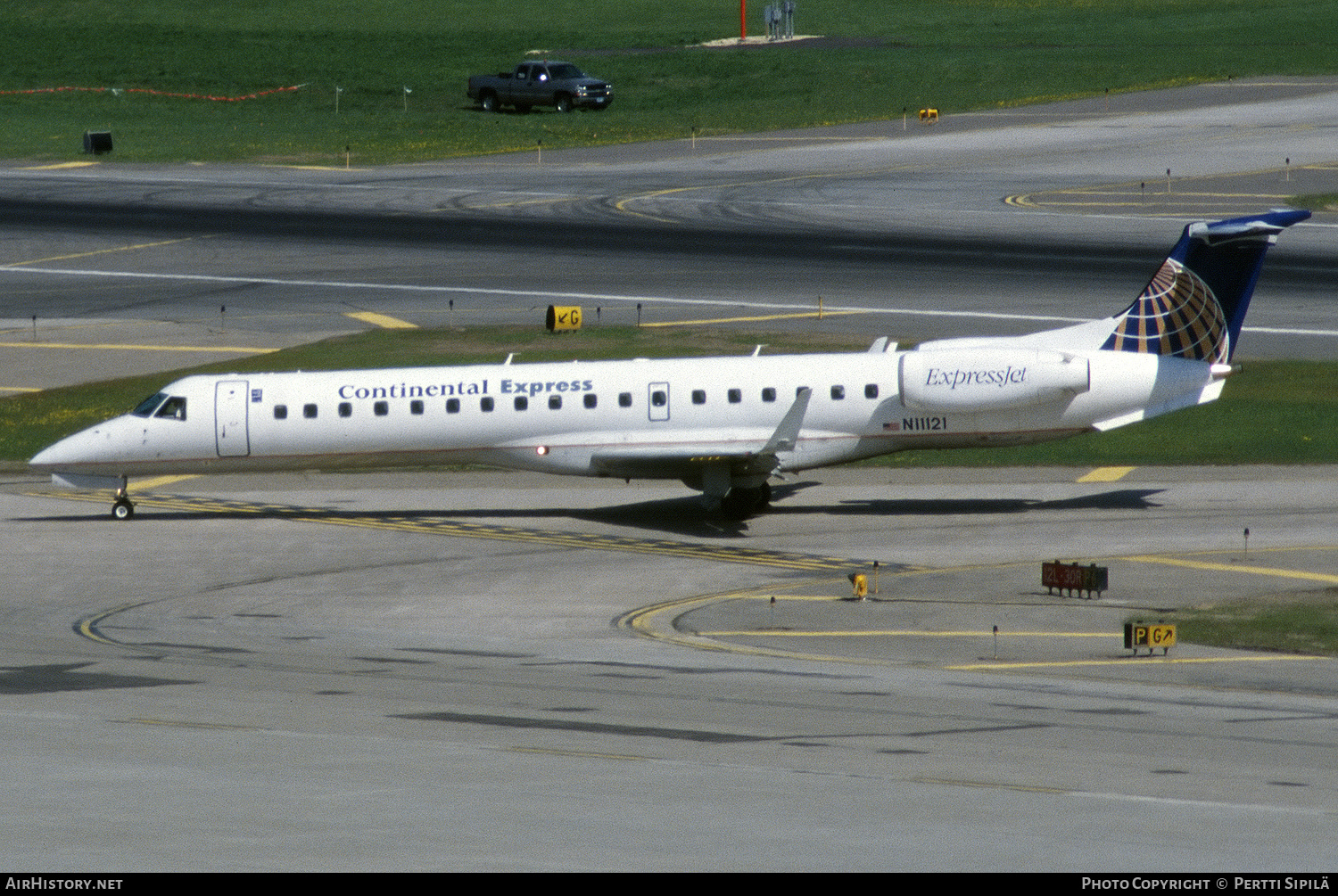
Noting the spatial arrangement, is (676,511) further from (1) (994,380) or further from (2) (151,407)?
(2) (151,407)

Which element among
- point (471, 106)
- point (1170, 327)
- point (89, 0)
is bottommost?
point (1170, 327)

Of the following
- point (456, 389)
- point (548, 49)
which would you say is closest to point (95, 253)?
point (456, 389)

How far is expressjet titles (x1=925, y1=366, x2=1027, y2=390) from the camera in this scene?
120ft

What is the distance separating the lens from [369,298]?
59844 mm

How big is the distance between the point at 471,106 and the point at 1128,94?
109 ft

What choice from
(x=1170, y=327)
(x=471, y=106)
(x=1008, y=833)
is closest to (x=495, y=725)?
(x=1008, y=833)

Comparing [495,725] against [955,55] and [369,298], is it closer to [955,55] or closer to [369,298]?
[369,298]

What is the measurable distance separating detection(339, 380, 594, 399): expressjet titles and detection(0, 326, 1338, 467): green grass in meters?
8.41

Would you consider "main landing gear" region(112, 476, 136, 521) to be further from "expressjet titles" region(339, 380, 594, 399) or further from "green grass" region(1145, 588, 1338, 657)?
"green grass" region(1145, 588, 1338, 657)

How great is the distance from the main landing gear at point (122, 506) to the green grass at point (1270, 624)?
2025 cm

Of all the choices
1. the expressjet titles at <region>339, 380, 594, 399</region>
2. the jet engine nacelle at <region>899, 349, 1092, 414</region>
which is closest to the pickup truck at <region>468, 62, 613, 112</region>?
the expressjet titles at <region>339, 380, 594, 399</region>

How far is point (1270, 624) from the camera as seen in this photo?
27375 millimetres

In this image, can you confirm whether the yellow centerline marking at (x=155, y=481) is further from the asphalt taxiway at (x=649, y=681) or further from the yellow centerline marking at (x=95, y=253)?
the yellow centerline marking at (x=95, y=253)

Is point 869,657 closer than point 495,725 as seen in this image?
No
